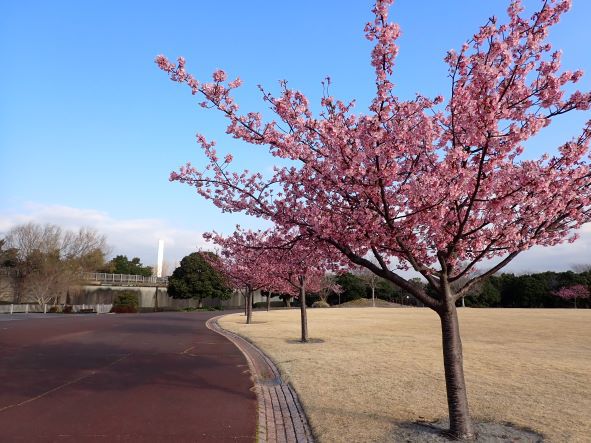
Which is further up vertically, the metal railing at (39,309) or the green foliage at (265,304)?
the green foliage at (265,304)

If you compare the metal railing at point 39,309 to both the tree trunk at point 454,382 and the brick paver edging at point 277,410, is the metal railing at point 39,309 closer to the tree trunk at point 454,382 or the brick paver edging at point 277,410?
the brick paver edging at point 277,410

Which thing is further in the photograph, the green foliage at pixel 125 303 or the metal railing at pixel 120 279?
the metal railing at pixel 120 279

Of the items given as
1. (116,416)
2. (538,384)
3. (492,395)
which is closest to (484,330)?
(538,384)

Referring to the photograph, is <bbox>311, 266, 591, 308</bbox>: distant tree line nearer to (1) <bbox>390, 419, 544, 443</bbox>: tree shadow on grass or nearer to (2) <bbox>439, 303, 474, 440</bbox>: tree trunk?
(1) <bbox>390, 419, 544, 443</bbox>: tree shadow on grass

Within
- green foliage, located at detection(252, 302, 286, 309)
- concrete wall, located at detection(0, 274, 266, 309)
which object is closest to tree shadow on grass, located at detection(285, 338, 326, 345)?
concrete wall, located at detection(0, 274, 266, 309)

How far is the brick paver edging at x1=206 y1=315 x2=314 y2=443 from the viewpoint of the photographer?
6.07 meters

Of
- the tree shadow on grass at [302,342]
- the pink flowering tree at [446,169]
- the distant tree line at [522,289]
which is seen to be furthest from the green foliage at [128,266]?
the pink flowering tree at [446,169]

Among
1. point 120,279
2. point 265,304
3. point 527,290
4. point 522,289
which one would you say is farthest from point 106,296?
point 527,290

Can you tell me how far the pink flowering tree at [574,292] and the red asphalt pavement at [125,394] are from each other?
45.3 m

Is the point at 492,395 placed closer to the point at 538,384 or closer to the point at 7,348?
the point at 538,384

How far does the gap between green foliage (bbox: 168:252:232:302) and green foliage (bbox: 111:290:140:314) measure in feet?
15.4

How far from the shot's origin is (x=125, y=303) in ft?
152

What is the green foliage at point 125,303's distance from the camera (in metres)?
44.3

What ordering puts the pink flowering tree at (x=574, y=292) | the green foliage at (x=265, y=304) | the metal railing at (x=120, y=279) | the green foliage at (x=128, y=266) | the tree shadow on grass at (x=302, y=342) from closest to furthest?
the tree shadow on grass at (x=302, y=342), the pink flowering tree at (x=574, y=292), the metal railing at (x=120, y=279), the green foliage at (x=265, y=304), the green foliage at (x=128, y=266)
